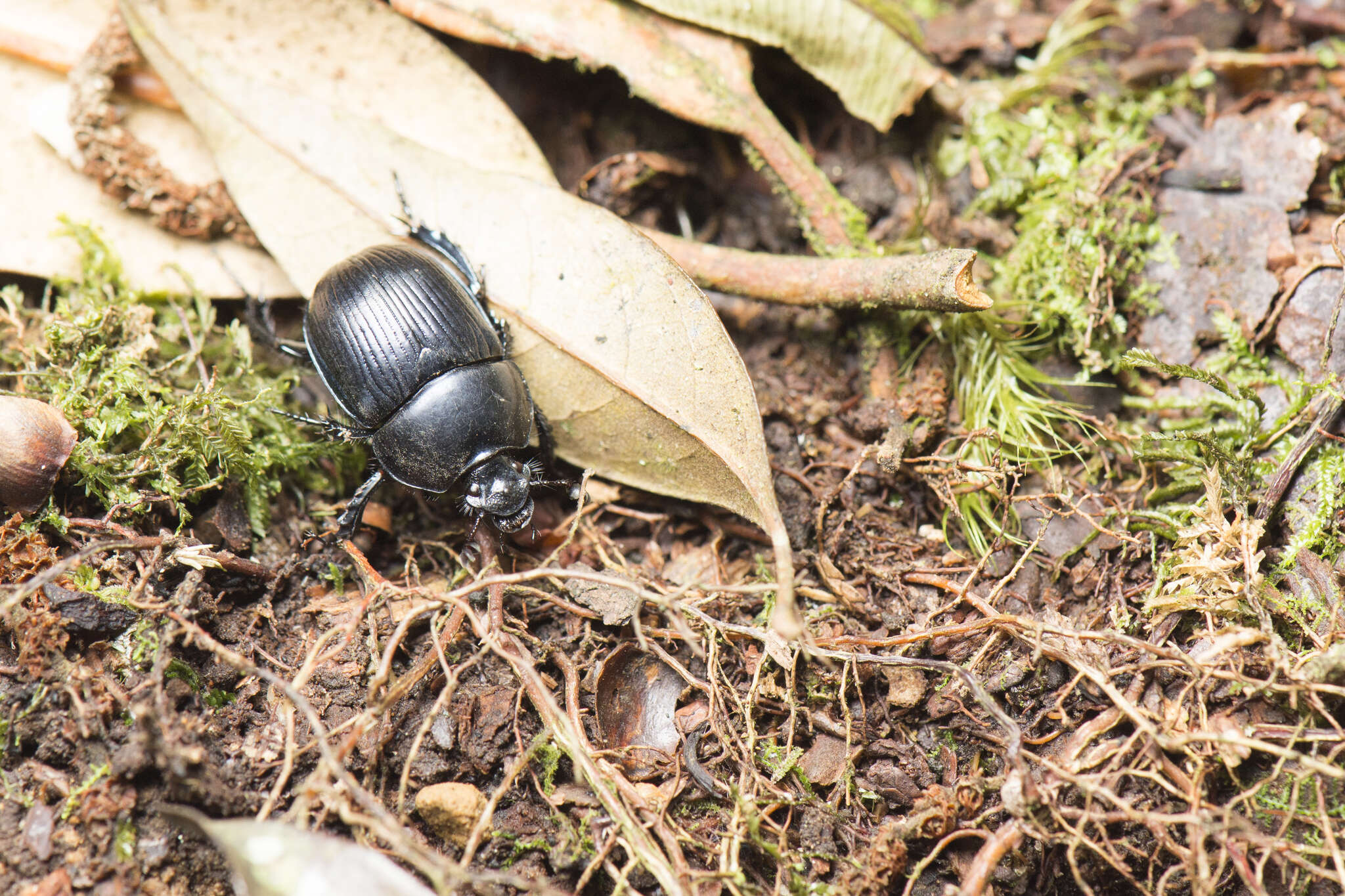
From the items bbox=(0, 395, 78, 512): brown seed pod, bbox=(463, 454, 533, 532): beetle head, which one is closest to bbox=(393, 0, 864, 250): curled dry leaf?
bbox=(463, 454, 533, 532): beetle head

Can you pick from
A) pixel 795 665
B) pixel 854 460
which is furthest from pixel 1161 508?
pixel 795 665

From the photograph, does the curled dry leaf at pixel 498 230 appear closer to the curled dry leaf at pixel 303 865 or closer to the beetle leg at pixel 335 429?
the beetle leg at pixel 335 429

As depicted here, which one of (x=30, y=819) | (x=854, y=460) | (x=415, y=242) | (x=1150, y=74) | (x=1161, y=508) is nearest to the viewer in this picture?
(x=30, y=819)

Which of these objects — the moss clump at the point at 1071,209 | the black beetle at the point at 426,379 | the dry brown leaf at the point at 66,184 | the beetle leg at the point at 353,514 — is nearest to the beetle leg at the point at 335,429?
the black beetle at the point at 426,379

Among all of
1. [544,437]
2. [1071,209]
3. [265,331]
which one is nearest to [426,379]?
[544,437]

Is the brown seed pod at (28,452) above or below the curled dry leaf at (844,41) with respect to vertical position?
below

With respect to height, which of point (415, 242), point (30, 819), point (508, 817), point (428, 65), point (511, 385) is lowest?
point (508, 817)

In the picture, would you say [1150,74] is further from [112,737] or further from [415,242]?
[112,737]

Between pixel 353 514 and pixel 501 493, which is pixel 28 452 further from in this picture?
pixel 501 493
